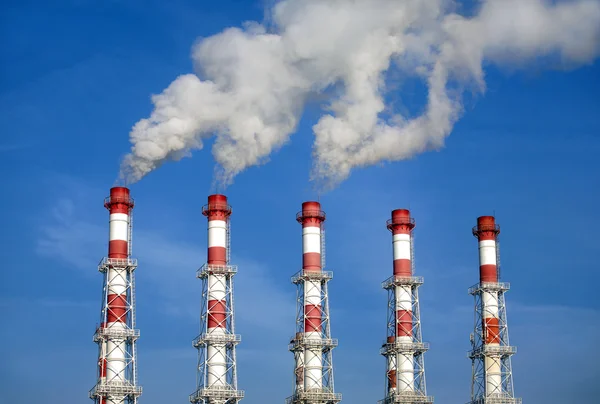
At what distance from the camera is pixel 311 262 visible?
81625 millimetres

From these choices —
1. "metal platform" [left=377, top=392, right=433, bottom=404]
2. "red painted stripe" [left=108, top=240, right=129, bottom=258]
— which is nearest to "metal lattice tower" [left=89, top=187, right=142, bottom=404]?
"red painted stripe" [left=108, top=240, right=129, bottom=258]

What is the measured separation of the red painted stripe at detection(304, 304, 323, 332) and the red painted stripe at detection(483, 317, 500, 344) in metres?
13.4

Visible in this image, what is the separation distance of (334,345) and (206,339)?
9.28 meters

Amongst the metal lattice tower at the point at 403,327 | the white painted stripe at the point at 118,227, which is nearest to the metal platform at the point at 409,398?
the metal lattice tower at the point at 403,327

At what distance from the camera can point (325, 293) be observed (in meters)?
81.1

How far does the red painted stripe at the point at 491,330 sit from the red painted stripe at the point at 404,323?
20.1ft

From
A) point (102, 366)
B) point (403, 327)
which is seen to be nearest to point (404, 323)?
point (403, 327)

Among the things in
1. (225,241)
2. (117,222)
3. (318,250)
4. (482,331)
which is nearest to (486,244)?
(482,331)

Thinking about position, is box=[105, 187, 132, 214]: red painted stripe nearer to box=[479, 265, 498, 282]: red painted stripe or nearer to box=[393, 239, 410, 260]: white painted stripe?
box=[393, 239, 410, 260]: white painted stripe

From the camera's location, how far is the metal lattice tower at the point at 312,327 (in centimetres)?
7889

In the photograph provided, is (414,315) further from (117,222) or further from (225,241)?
(117,222)

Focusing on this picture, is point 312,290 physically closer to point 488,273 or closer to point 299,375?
point 299,375

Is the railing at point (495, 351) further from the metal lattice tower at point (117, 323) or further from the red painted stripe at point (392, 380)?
the metal lattice tower at point (117, 323)

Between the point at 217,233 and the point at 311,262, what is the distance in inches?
286
